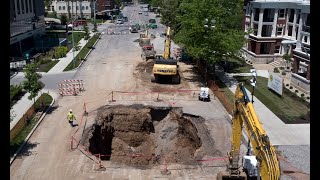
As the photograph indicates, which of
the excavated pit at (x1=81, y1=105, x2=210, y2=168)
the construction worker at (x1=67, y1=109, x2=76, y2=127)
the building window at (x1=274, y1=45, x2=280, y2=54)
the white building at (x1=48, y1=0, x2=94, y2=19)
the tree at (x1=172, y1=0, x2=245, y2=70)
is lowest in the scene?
the excavated pit at (x1=81, y1=105, x2=210, y2=168)

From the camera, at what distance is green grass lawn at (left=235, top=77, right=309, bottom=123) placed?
1130 inches

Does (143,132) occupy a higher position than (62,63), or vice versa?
(62,63)

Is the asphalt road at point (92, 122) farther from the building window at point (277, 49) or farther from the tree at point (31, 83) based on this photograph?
the building window at point (277, 49)

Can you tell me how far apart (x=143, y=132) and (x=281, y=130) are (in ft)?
36.7

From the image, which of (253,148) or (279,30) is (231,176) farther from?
(279,30)

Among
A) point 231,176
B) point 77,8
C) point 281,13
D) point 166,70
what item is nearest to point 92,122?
point 166,70

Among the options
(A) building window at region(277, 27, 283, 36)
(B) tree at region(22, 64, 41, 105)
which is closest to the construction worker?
(B) tree at region(22, 64, 41, 105)

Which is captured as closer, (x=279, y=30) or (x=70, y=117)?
(x=70, y=117)

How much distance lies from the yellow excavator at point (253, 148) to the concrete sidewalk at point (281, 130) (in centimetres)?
718

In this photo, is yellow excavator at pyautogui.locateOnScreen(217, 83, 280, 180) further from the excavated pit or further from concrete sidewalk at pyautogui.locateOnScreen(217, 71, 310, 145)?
the excavated pit

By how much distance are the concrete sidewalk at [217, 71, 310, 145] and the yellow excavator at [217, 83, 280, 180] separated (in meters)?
7.18

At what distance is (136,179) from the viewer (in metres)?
18.5

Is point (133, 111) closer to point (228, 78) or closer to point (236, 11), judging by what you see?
point (228, 78)

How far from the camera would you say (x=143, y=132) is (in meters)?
29.2
